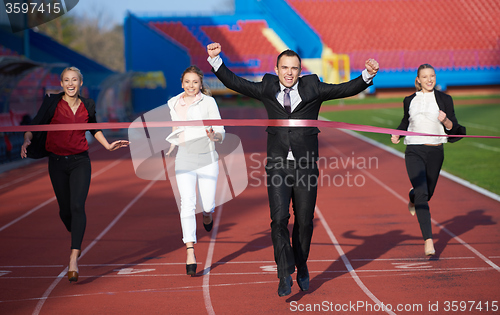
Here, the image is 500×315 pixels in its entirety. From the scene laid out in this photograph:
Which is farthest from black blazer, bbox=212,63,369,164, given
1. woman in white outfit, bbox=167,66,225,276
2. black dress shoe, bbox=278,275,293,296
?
woman in white outfit, bbox=167,66,225,276

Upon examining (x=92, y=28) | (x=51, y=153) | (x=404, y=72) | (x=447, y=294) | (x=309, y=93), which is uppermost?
(x=92, y=28)

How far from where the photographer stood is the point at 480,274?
593cm

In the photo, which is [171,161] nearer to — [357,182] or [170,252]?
[357,182]

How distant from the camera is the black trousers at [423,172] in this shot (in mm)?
6645

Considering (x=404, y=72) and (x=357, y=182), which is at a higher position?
(x=404, y=72)

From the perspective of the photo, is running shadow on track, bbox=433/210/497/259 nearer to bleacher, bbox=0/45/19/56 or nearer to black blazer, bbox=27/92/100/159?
black blazer, bbox=27/92/100/159

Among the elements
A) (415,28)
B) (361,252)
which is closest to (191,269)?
(361,252)

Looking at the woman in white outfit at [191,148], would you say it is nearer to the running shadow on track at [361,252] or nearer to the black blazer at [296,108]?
the black blazer at [296,108]

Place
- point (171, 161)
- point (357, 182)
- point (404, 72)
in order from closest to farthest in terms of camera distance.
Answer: point (357, 182) → point (171, 161) → point (404, 72)

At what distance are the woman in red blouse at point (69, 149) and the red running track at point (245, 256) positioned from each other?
62cm

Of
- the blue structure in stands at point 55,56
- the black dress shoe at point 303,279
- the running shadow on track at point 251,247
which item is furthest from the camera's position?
the blue structure in stands at point 55,56

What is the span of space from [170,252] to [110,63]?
71.5 meters

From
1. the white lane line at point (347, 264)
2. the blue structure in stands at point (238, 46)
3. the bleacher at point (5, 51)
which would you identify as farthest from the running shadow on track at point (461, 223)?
the blue structure in stands at point (238, 46)

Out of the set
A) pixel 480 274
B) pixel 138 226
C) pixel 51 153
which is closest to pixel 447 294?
pixel 480 274
